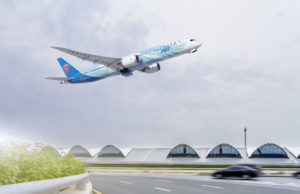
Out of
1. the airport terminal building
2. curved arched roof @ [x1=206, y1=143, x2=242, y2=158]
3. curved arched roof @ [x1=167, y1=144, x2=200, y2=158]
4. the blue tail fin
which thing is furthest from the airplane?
curved arched roof @ [x1=167, y1=144, x2=200, y2=158]

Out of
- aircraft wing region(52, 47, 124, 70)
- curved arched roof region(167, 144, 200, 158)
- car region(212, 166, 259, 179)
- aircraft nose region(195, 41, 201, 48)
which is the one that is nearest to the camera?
car region(212, 166, 259, 179)

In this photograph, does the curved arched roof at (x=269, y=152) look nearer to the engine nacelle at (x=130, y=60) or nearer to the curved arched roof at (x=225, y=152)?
the curved arched roof at (x=225, y=152)

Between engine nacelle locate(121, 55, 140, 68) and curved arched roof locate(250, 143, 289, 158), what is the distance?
44.8 meters

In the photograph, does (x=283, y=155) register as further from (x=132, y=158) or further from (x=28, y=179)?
(x=28, y=179)

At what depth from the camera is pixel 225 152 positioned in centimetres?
6881

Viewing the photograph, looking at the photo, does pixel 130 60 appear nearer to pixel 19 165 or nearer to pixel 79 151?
pixel 19 165

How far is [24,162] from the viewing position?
656 cm

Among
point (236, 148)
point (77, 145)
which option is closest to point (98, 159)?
point (77, 145)

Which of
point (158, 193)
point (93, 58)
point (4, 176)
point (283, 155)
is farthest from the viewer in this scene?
point (283, 155)

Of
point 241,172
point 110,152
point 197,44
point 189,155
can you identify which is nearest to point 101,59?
point 197,44

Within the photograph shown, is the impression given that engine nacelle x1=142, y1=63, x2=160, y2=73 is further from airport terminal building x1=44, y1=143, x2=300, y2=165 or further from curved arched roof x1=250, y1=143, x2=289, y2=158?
curved arched roof x1=250, y1=143, x2=289, y2=158

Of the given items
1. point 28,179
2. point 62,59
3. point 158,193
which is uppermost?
point 62,59

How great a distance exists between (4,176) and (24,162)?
1.47 metres

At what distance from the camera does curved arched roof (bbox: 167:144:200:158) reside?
7188 cm
